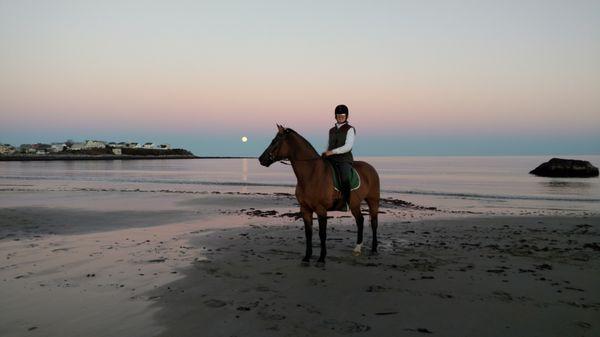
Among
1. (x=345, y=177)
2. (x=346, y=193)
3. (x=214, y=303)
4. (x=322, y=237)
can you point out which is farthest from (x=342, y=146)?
(x=214, y=303)

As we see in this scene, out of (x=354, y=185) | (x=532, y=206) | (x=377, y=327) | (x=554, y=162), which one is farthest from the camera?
(x=554, y=162)

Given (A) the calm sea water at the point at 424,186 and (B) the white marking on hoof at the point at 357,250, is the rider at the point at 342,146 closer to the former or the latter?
(B) the white marking on hoof at the point at 357,250

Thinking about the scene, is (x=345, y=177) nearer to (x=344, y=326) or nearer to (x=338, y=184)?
(x=338, y=184)

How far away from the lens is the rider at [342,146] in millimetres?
8259

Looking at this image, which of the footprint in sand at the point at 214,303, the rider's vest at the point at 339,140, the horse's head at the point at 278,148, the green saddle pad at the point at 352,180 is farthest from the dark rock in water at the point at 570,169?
the footprint in sand at the point at 214,303

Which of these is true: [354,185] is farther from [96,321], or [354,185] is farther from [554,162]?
[554,162]

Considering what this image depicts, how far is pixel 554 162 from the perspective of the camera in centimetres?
5462

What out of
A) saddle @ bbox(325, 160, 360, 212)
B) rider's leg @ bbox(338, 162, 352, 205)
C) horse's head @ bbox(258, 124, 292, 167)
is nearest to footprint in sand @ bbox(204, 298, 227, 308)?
horse's head @ bbox(258, 124, 292, 167)

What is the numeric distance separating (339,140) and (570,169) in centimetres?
5522

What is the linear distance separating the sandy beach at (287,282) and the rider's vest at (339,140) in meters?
1.99

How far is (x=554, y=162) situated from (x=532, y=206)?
129 feet

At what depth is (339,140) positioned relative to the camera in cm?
845

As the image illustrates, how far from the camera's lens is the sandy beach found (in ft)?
15.7

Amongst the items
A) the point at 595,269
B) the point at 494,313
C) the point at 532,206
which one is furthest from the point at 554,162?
the point at 494,313
